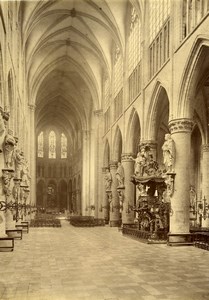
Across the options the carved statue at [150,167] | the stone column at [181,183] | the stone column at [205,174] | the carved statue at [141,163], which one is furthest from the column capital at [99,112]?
the stone column at [181,183]

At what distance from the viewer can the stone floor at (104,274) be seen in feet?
24.0

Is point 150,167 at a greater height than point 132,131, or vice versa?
point 132,131

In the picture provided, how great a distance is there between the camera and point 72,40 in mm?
35375

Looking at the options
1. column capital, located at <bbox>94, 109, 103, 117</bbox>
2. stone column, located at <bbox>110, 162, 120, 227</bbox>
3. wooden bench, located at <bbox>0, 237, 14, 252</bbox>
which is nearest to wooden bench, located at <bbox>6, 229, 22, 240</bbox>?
wooden bench, located at <bbox>0, 237, 14, 252</bbox>

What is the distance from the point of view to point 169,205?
17344 mm

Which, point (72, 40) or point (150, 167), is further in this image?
point (72, 40)

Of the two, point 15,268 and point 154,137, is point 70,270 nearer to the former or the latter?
point 15,268

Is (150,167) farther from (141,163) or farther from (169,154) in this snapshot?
(169,154)

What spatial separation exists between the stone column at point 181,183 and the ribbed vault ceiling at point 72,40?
43.7 ft

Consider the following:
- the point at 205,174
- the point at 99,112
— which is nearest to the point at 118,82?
the point at 99,112

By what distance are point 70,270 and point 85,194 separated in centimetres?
3644

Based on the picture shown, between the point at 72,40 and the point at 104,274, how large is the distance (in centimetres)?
2917

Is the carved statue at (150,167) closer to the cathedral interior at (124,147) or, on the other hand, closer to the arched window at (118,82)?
the cathedral interior at (124,147)

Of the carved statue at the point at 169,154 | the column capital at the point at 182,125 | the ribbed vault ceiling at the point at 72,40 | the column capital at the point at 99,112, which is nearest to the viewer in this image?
the carved statue at the point at 169,154
